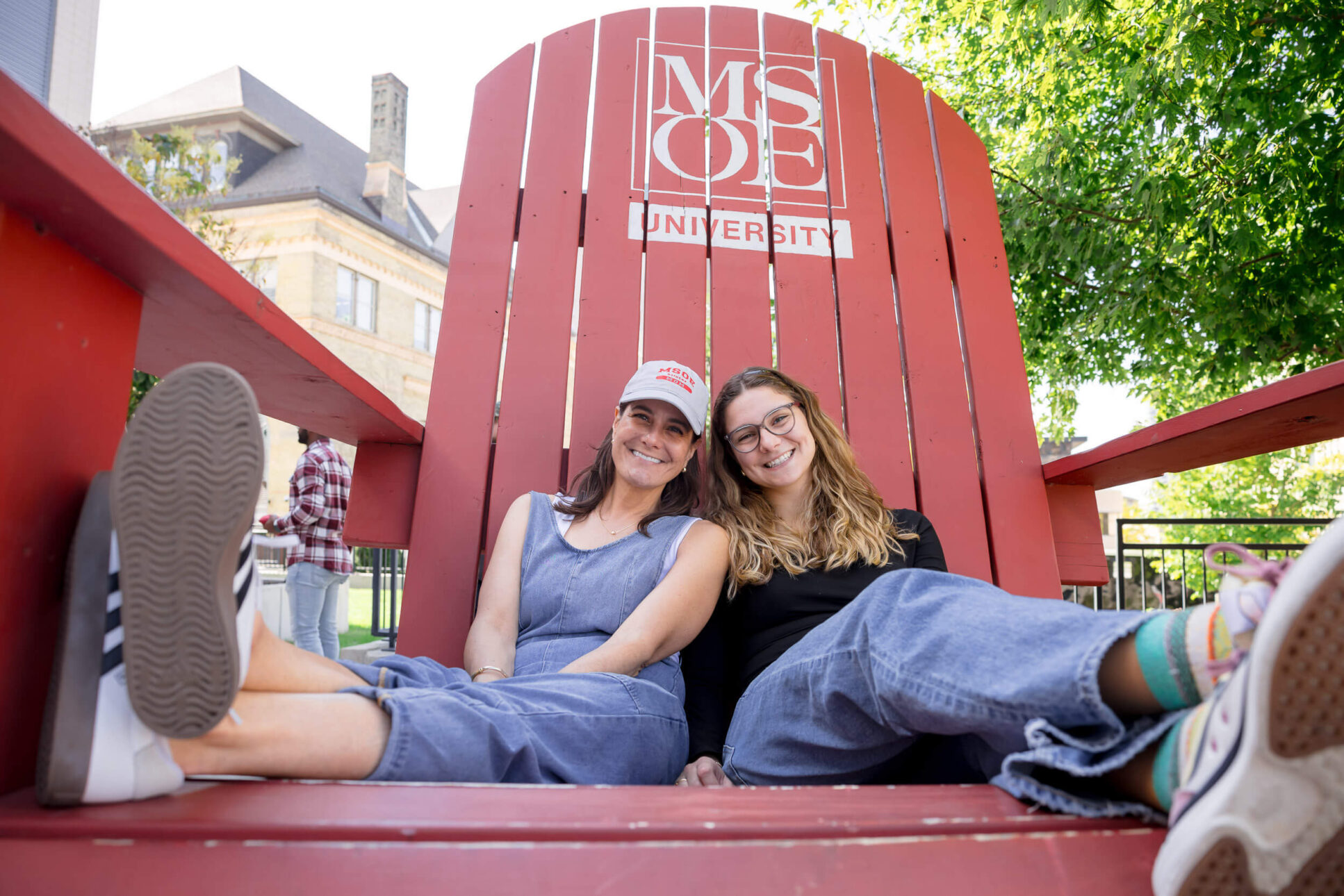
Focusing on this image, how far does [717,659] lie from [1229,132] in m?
4.01

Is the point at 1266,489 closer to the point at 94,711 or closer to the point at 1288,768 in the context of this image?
the point at 1288,768

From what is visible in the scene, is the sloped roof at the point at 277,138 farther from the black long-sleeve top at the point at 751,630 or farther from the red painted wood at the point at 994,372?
the black long-sleeve top at the point at 751,630

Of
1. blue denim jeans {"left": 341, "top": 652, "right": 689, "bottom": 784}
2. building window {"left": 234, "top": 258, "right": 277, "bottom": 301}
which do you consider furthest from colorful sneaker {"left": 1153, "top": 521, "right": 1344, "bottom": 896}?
building window {"left": 234, "top": 258, "right": 277, "bottom": 301}

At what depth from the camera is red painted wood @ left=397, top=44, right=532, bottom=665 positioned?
1.74 m

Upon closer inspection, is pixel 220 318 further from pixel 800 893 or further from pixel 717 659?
pixel 717 659

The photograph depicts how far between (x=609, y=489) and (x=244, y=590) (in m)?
1.08

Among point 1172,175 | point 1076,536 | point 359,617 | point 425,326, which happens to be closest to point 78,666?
point 1076,536

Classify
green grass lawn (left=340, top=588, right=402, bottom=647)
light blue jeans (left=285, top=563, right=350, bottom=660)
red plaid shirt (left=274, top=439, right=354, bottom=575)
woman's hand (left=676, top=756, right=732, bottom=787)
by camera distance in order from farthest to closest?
1. green grass lawn (left=340, top=588, right=402, bottom=647)
2. light blue jeans (left=285, top=563, right=350, bottom=660)
3. red plaid shirt (left=274, top=439, right=354, bottom=575)
4. woman's hand (left=676, top=756, right=732, bottom=787)

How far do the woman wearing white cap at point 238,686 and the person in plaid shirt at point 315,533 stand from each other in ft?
12.1

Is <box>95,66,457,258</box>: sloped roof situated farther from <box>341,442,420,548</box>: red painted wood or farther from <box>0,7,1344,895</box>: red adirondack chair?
<box>341,442,420,548</box>: red painted wood

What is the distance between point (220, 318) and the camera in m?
0.96

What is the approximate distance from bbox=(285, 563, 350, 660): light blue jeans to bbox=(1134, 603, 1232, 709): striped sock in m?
4.91

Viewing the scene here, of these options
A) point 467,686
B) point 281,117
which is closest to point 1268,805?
point 467,686

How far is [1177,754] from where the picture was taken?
0.75m
